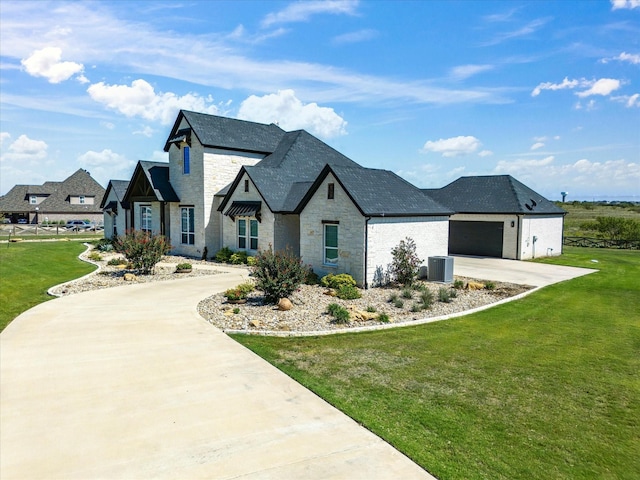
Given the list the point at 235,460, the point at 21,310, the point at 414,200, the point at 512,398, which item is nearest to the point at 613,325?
the point at 512,398

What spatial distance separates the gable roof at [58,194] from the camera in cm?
6572

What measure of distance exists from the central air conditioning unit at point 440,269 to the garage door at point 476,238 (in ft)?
36.8

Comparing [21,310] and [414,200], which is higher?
[414,200]

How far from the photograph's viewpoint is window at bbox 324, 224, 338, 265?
2009cm

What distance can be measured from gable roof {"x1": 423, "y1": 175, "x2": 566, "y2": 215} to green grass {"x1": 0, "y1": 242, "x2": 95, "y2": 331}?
23896 mm

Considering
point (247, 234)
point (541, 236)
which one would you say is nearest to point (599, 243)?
point (541, 236)

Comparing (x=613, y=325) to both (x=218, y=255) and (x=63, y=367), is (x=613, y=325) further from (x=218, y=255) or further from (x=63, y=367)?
(x=218, y=255)

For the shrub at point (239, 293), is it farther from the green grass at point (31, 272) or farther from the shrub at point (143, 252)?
A: the shrub at point (143, 252)

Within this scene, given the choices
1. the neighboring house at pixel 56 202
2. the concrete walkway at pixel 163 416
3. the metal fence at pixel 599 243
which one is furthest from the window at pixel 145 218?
the neighboring house at pixel 56 202

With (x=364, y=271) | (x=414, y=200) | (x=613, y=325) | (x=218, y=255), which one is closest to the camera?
(x=613, y=325)

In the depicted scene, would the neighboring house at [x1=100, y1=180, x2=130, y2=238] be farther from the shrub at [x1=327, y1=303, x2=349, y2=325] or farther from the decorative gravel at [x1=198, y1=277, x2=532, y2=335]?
the shrub at [x1=327, y1=303, x2=349, y2=325]

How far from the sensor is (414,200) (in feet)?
71.2

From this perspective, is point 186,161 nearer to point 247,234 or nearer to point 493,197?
point 247,234

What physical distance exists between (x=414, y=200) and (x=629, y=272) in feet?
40.6
